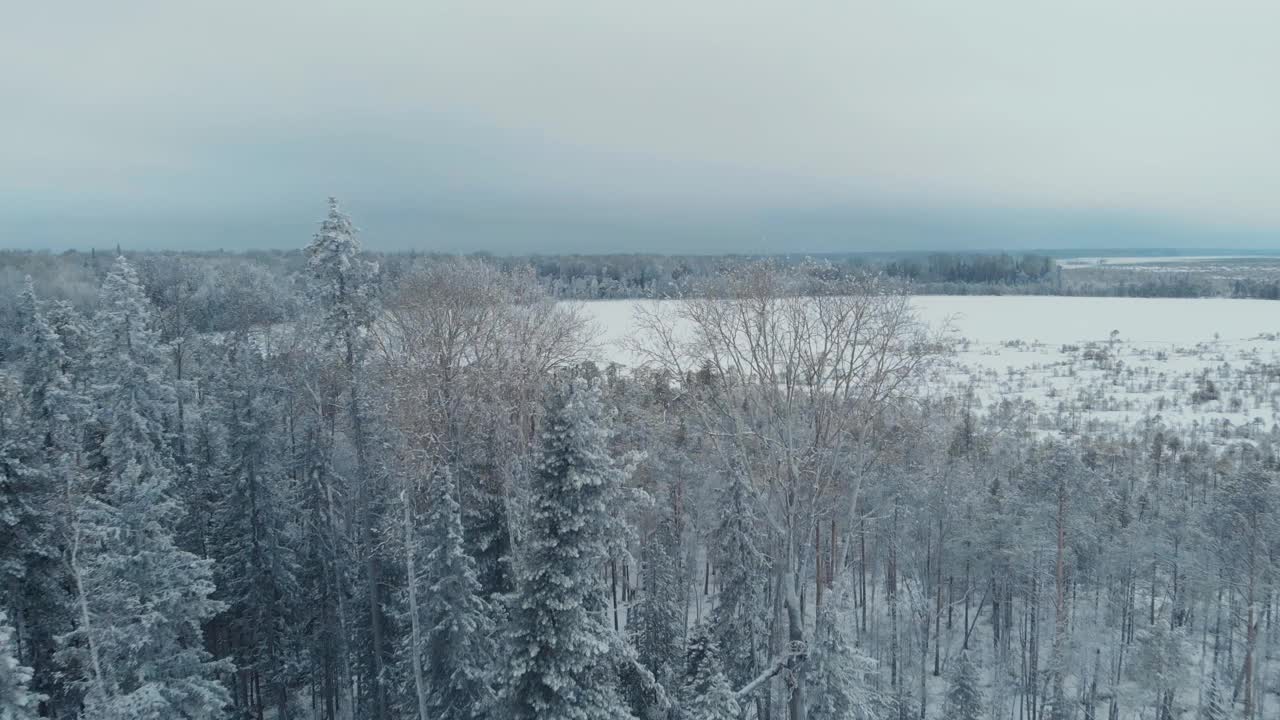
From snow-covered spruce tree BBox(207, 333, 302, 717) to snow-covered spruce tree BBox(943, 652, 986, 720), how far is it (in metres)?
23.6

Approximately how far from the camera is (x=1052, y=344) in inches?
3900

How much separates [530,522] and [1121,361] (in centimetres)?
9666

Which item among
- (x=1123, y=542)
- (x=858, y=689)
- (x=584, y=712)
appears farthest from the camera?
(x=1123, y=542)

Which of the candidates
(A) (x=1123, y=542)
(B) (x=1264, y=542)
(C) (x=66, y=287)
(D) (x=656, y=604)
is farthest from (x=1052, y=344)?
(C) (x=66, y=287)

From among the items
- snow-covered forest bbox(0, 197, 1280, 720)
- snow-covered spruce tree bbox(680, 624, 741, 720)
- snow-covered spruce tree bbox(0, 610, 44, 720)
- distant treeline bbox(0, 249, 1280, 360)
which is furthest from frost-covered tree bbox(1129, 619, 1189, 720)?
snow-covered spruce tree bbox(0, 610, 44, 720)

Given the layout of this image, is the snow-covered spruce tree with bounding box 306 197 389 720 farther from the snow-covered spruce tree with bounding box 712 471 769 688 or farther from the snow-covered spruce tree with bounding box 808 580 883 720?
the snow-covered spruce tree with bounding box 808 580 883 720

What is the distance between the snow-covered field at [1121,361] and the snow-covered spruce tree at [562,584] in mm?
21652

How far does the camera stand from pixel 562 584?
1348cm

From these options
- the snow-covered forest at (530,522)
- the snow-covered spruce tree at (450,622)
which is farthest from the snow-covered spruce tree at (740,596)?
the snow-covered spruce tree at (450,622)

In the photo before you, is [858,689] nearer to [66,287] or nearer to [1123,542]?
[1123,542]

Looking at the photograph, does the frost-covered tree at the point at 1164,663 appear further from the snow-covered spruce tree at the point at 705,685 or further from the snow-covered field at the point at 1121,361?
the snow-covered field at the point at 1121,361

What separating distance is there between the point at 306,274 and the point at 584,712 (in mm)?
13262

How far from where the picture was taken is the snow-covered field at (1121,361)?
213 ft

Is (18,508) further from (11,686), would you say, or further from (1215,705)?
(1215,705)
